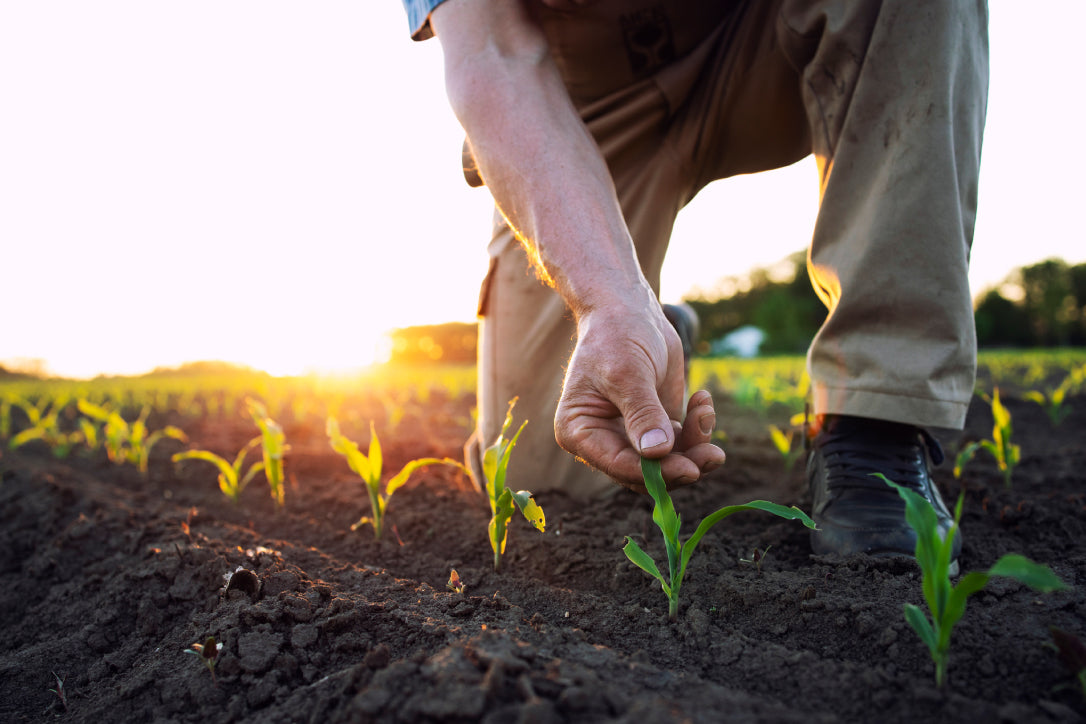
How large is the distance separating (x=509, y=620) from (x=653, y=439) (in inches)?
17.2

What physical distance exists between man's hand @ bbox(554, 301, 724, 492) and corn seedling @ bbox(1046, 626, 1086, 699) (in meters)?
0.52

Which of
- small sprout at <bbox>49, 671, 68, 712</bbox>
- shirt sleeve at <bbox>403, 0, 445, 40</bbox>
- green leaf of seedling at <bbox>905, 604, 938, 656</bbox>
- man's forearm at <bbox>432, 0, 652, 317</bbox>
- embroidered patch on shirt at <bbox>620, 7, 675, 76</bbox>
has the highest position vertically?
embroidered patch on shirt at <bbox>620, 7, 675, 76</bbox>

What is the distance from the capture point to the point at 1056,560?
1371mm

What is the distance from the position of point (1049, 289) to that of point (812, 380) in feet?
154

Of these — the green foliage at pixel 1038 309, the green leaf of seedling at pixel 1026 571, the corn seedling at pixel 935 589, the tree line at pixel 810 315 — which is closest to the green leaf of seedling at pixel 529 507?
the corn seedling at pixel 935 589

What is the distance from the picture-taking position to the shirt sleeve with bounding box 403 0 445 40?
60.6 inches

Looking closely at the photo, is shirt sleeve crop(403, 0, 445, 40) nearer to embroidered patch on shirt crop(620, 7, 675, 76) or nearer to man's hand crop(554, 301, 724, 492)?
embroidered patch on shirt crop(620, 7, 675, 76)

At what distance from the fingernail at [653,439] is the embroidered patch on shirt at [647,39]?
1498 mm

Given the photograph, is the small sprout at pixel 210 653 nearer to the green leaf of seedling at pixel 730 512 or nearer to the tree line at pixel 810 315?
the green leaf of seedling at pixel 730 512

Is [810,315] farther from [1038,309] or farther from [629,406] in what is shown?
[629,406]

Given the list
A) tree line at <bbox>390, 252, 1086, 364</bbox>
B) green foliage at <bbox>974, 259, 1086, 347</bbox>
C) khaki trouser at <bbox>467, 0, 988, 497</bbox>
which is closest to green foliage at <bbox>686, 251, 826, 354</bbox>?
tree line at <bbox>390, 252, 1086, 364</bbox>

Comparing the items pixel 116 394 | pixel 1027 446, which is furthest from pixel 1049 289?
pixel 116 394

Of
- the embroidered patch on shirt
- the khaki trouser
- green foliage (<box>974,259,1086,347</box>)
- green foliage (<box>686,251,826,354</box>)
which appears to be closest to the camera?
the khaki trouser

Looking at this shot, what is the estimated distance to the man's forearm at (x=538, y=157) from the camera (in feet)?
4.03
